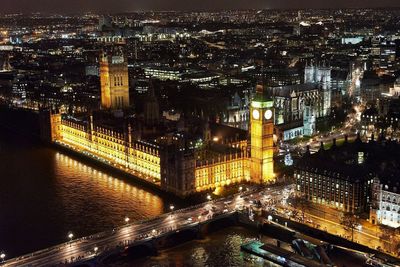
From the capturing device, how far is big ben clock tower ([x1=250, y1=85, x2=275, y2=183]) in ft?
203

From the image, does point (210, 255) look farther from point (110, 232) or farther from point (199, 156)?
point (199, 156)

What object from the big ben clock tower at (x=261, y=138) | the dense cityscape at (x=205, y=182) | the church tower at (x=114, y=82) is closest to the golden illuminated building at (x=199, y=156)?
the big ben clock tower at (x=261, y=138)

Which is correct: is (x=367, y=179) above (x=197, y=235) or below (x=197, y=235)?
above

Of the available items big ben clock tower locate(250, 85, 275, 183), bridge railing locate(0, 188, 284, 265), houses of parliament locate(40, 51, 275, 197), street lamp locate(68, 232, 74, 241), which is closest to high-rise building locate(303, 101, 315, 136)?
houses of parliament locate(40, 51, 275, 197)

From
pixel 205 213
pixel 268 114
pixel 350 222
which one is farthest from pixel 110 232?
pixel 268 114

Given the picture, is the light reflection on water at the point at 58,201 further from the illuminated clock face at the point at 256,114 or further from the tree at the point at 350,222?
the tree at the point at 350,222

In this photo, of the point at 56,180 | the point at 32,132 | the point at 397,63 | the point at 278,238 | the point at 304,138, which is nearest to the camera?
the point at 278,238

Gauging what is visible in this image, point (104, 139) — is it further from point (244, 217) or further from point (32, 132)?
point (244, 217)

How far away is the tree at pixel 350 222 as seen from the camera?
48.4 metres

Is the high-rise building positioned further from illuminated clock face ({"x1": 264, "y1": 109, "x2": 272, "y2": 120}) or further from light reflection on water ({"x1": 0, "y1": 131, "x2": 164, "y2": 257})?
light reflection on water ({"x1": 0, "y1": 131, "x2": 164, "y2": 257})

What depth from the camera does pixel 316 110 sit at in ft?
303

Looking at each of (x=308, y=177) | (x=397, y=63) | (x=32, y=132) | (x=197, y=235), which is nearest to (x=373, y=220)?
(x=308, y=177)

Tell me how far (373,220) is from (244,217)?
1134 cm

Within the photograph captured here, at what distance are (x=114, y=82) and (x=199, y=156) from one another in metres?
40.2
